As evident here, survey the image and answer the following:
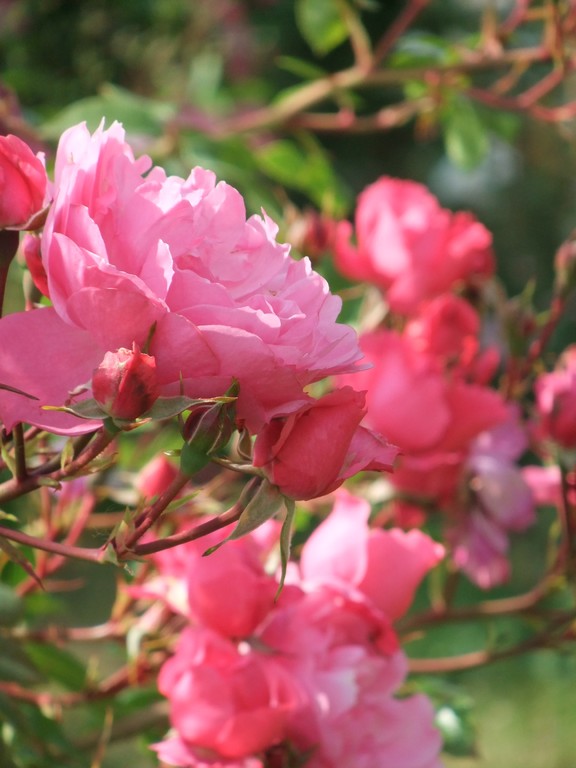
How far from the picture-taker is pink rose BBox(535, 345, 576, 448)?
22.9 inches

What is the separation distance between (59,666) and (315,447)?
1.09 ft

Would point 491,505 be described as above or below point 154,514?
below

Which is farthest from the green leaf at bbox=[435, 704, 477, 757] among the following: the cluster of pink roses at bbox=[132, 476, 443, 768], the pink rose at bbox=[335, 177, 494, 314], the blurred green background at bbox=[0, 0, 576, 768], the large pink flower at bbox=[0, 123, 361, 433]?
the large pink flower at bbox=[0, 123, 361, 433]

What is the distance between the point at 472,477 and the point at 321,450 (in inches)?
13.5

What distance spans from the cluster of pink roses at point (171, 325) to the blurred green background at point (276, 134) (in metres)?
0.31

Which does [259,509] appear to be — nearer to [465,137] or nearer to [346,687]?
[346,687]

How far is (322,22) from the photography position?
879 millimetres

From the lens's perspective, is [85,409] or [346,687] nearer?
[85,409]

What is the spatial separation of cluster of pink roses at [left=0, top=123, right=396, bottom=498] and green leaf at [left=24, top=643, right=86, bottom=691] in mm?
311

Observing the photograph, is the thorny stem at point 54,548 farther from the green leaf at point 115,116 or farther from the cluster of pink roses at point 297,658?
the green leaf at point 115,116

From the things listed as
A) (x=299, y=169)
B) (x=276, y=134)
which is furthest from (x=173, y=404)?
(x=276, y=134)

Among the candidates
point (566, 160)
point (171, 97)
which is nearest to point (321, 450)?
point (171, 97)

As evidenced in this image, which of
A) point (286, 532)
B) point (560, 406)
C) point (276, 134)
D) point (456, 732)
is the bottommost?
point (276, 134)

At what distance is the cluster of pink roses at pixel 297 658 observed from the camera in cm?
40
